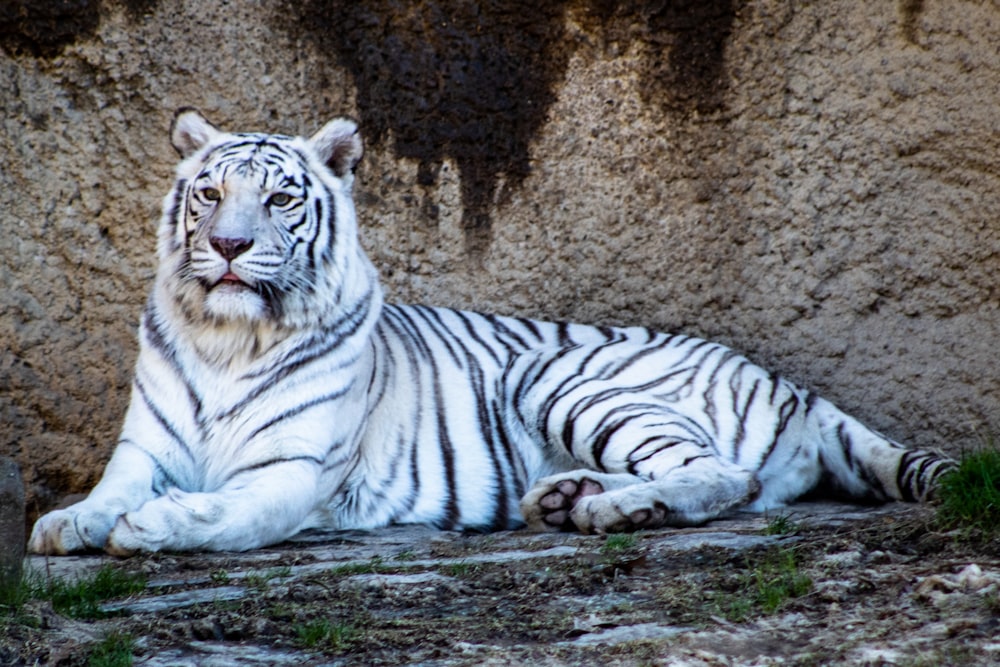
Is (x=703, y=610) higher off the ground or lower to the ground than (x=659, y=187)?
lower

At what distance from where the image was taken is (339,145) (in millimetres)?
4301

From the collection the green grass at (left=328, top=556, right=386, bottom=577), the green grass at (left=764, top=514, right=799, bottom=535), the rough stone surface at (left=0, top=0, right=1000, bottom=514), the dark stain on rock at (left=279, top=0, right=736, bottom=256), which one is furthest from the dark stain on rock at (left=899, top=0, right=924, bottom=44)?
the green grass at (left=328, top=556, right=386, bottom=577)

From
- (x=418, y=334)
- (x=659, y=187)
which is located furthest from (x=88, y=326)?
(x=659, y=187)

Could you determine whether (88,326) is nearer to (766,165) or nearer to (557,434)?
(557,434)

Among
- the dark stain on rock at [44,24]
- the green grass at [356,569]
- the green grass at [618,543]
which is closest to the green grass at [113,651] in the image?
the green grass at [356,569]

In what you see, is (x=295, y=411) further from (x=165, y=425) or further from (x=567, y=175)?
(x=567, y=175)

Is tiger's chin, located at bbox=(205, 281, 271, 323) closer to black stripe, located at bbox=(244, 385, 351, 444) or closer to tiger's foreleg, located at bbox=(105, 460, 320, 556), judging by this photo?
black stripe, located at bbox=(244, 385, 351, 444)

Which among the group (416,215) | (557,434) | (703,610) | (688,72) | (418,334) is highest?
(688,72)

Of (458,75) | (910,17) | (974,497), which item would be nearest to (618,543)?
(974,497)

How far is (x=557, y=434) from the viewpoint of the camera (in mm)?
4379

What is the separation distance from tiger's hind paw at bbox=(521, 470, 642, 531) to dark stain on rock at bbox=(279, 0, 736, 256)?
1.31 m

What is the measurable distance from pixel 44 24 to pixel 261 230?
1361 millimetres

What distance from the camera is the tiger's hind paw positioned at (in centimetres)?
379

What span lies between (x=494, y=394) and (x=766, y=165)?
1.29 metres
